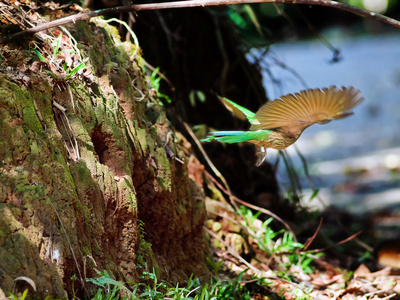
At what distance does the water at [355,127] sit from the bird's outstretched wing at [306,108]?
6.03 ft

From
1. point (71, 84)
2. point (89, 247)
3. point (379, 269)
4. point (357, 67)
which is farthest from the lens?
point (357, 67)

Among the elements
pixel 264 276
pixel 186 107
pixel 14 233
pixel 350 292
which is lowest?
pixel 350 292

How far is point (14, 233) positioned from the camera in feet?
5.11

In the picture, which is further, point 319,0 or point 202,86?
point 202,86

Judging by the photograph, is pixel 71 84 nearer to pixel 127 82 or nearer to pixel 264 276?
pixel 127 82

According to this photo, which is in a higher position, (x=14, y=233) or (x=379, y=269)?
(x=14, y=233)

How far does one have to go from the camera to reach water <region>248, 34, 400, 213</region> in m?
6.70

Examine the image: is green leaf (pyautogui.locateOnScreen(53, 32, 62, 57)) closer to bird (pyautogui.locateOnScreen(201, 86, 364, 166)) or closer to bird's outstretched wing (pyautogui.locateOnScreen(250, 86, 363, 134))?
bird (pyautogui.locateOnScreen(201, 86, 364, 166))

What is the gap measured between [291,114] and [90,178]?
810 millimetres

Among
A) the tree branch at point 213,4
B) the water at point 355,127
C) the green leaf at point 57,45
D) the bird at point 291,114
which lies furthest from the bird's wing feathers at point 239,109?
the water at point 355,127

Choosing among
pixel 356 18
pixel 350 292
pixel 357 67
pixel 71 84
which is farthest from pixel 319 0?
pixel 356 18

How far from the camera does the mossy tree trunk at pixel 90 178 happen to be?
5.40 ft

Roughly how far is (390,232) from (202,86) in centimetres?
266

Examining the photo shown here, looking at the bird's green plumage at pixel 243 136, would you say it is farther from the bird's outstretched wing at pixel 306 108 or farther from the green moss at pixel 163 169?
the green moss at pixel 163 169
